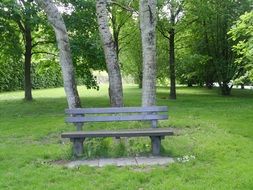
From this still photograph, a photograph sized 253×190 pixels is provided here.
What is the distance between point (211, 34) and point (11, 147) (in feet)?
70.5

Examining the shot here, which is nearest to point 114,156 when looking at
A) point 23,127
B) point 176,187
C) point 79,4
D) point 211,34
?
point 176,187

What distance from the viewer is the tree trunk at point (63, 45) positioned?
11.3m

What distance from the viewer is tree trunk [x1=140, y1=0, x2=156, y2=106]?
440 inches

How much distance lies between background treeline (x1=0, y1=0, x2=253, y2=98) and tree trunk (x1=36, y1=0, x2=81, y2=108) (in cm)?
221

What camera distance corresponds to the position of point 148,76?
11.4 m

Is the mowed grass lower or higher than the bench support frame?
lower

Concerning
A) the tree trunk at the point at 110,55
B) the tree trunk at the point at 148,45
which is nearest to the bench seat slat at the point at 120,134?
the tree trunk at the point at 110,55

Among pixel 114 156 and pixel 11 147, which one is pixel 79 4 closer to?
pixel 11 147

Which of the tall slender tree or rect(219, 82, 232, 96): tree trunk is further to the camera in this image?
rect(219, 82, 232, 96): tree trunk

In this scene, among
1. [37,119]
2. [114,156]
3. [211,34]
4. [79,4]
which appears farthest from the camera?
[211,34]

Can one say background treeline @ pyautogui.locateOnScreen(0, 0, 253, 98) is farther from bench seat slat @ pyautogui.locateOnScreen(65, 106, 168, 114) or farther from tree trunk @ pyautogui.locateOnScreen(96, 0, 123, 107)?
bench seat slat @ pyautogui.locateOnScreen(65, 106, 168, 114)

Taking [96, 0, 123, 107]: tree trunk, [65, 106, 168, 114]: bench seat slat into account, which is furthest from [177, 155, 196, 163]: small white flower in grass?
[96, 0, 123, 107]: tree trunk

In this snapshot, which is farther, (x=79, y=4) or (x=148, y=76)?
(x=79, y=4)

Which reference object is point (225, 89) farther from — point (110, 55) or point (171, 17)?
point (110, 55)
